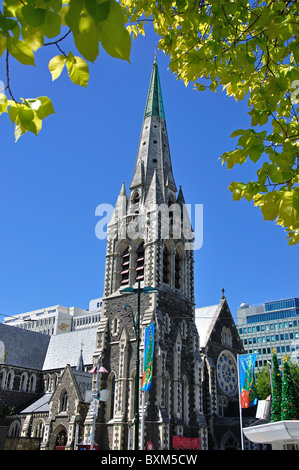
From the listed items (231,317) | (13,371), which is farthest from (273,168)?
(13,371)

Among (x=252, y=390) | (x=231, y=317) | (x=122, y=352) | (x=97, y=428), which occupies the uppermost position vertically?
(x=231, y=317)

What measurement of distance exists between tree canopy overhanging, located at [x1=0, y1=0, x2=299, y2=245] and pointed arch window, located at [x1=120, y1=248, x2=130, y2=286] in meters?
26.2

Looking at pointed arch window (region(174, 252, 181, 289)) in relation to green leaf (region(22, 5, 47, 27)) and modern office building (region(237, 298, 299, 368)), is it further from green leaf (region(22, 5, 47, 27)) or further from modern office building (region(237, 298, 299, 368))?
modern office building (region(237, 298, 299, 368))

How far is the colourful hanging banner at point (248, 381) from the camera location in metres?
26.8

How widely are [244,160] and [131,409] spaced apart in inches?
995

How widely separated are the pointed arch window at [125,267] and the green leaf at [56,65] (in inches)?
1176

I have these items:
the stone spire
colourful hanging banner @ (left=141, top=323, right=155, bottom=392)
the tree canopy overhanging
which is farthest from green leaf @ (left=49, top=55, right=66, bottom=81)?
the stone spire

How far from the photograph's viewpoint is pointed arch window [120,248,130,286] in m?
33.3

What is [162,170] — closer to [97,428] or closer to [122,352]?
[122,352]

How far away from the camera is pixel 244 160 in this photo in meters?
5.04

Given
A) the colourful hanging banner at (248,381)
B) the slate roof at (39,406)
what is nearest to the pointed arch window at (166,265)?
the colourful hanging banner at (248,381)

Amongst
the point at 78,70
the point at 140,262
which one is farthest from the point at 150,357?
the point at 78,70

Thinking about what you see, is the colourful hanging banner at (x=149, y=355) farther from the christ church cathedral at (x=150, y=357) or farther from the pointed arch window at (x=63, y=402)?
the pointed arch window at (x=63, y=402)

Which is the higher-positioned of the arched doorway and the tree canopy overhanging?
the tree canopy overhanging
